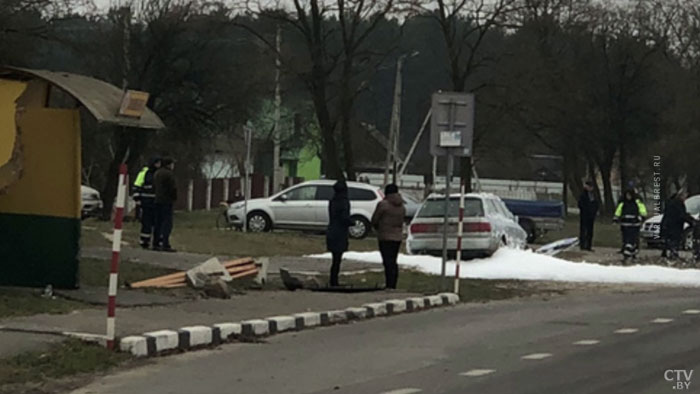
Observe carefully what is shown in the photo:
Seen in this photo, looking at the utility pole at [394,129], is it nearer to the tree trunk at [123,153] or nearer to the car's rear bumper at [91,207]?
the tree trunk at [123,153]

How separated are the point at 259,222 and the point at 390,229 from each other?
17.6 m

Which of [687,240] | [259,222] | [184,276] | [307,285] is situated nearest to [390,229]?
[307,285]

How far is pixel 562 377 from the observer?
11.8 metres

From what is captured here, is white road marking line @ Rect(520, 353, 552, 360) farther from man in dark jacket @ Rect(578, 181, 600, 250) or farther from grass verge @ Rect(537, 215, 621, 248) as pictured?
grass verge @ Rect(537, 215, 621, 248)

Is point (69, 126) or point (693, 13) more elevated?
point (693, 13)

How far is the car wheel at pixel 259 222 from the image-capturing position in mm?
37750

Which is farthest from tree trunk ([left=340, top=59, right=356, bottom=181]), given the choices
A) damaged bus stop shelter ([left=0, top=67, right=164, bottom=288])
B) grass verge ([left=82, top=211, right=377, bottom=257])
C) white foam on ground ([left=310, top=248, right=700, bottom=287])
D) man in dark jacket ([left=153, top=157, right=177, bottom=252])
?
damaged bus stop shelter ([left=0, top=67, right=164, bottom=288])

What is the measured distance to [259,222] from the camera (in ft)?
124

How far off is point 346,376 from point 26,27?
27.0 meters

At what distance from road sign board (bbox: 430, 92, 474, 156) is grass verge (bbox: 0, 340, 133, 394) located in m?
9.03

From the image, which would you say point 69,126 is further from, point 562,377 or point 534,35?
point 534,35

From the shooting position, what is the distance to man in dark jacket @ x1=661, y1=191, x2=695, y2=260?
3138 cm

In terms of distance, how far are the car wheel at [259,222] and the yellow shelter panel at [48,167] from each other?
2128 cm

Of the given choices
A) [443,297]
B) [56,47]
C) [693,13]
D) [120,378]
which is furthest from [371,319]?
[693,13]
